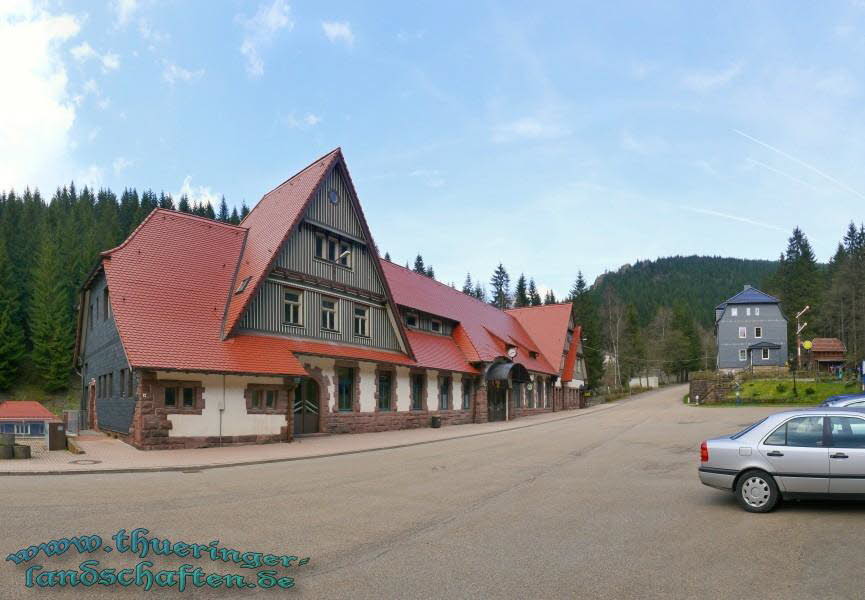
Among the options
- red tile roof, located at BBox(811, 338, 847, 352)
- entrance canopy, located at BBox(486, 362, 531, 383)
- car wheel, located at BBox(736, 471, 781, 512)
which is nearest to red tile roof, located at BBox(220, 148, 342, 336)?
entrance canopy, located at BBox(486, 362, 531, 383)

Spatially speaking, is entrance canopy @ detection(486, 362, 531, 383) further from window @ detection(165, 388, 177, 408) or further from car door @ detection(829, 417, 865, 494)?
car door @ detection(829, 417, 865, 494)

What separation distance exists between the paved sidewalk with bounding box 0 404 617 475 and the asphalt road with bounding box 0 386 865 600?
117cm

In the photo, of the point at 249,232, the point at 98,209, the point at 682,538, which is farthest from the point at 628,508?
the point at 98,209

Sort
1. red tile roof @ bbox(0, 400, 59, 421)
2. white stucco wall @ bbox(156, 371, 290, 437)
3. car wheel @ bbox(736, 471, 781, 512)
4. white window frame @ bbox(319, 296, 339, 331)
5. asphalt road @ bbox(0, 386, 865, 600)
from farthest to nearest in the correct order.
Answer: white window frame @ bbox(319, 296, 339, 331) → red tile roof @ bbox(0, 400, 59, 421) → white stucco wall @ bbox(156, 371, 290, 437) → car wheel @ bbox(736, 471, 781, 512) → asphalt road @ bbox(0, 386, 865, 600)

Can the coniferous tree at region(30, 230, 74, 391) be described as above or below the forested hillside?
below

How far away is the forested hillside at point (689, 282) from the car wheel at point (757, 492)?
4935 inches

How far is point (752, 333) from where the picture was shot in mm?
75812

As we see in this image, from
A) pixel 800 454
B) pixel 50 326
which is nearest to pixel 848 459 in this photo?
pixel 800 454

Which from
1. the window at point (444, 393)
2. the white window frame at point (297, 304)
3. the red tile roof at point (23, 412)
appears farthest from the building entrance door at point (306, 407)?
the window at point (444, 393)

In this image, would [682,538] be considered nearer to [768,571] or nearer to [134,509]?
[768,571]

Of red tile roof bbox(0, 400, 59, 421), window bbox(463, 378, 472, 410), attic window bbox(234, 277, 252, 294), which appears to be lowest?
window bbox(463, 378, 472, 410)

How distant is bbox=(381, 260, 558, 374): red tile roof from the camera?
39281 mm

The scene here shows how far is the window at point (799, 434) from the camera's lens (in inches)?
371

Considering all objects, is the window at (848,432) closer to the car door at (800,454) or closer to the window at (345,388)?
the car door at (800,454)
